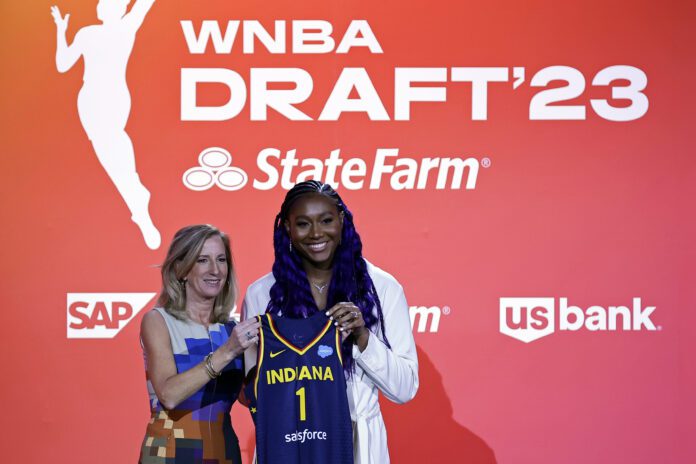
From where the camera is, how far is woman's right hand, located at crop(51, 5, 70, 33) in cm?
423

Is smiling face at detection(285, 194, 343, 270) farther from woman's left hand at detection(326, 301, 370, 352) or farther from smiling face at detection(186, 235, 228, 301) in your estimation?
smiling face at detection(186, 235, 228, 301)

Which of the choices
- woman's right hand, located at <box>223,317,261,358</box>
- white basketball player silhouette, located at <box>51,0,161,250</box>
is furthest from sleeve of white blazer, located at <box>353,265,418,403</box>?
white basketball player silhouette, located at <box>51,0,161,250</box>

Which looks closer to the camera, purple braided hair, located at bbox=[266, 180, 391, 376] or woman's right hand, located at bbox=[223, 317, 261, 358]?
woman's right hand, located at bbox=[223, 317, 261, 358]

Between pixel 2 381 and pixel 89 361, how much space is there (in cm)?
45

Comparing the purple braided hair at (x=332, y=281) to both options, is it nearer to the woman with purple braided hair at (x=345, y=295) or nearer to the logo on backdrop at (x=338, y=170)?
the woman with purple braided hair at (x=345, y=295)

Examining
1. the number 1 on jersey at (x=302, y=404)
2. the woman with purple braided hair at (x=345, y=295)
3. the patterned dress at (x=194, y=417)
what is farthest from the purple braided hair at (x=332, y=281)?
the patterned dress at (x=194, y=417)

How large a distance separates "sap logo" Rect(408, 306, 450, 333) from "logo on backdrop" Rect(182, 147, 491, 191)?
646 mm

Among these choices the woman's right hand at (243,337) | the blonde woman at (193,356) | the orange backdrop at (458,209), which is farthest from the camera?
the orange backdrop at (458,209)

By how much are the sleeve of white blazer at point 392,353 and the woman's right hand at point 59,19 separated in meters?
2.47

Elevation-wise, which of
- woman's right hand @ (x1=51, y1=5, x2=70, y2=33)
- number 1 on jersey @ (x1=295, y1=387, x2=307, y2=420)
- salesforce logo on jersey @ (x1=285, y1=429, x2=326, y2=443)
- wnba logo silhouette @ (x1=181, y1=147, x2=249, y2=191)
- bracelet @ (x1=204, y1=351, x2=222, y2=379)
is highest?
woman's right hand @ (x1=51, y1=5, x2=70, y2=33)

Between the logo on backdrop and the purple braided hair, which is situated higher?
the logo on backdrop

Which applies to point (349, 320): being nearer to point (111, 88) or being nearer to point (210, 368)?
point (210, 368)

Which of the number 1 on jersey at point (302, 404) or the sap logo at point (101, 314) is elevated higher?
the sap logo at point (101, 314)

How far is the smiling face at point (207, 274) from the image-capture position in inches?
111
